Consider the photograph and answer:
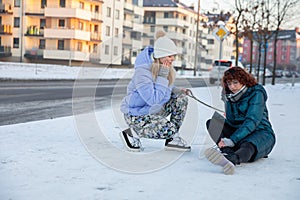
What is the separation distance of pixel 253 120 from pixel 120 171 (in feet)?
4.57

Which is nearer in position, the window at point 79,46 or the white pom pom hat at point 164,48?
the white pom pom hat at point 164,48

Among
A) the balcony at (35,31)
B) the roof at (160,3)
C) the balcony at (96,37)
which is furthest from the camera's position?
the roof at (160,3)

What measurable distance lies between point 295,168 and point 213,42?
93217 mm

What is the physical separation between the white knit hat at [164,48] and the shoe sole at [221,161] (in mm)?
1135

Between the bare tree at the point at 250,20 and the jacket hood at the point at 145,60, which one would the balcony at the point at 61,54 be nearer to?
the bare tree at the point at 250,20

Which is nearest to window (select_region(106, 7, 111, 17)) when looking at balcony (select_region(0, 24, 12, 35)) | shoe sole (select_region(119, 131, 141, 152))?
balcony (select_region(0, 24, 12, 35))

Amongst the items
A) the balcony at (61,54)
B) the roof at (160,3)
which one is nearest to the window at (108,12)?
the balcony at (61,54)

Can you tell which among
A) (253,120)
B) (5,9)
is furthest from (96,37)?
(253,120)

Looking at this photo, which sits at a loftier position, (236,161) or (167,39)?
(167,39)

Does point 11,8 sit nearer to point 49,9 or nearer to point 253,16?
point 49,9

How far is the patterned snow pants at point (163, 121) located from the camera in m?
4.86

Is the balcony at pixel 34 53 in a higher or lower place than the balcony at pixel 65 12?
lower

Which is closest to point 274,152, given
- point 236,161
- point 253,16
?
point 236,161

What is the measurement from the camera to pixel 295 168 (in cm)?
443
